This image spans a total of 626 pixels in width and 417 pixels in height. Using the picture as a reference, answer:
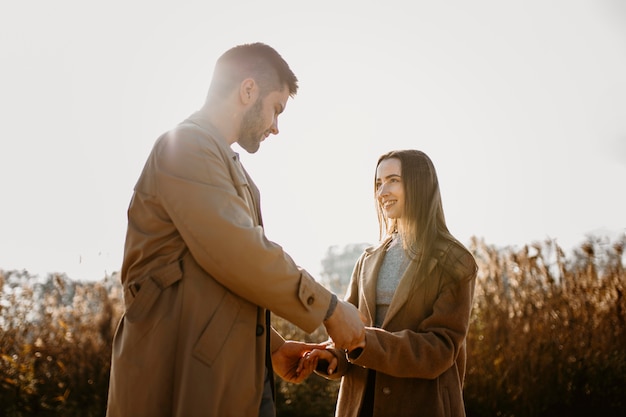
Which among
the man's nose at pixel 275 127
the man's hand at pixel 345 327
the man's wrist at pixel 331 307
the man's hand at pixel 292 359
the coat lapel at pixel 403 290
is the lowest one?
the man's hand at pixel 292 359

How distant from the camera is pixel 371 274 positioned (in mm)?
2834

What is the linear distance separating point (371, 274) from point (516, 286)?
333cm

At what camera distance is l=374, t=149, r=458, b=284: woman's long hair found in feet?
8.87

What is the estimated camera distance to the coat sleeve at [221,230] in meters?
1.95

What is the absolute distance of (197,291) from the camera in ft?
6.40

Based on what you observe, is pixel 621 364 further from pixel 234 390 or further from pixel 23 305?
pixel 23 305

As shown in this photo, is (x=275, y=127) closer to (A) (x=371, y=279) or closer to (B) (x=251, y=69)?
(B) (x=251, y=69)

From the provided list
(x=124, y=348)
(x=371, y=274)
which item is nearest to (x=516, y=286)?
(x=371, y=274)

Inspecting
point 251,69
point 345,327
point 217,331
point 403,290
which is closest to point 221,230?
point 217,331

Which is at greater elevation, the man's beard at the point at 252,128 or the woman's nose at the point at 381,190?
the man's beard at the point at 252,128

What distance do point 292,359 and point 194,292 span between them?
3.69 feet

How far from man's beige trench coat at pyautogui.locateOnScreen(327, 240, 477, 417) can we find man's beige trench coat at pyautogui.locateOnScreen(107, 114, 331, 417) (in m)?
0.56

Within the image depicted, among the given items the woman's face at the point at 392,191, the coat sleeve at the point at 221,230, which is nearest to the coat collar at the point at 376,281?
the woman's face at the point at 392,191

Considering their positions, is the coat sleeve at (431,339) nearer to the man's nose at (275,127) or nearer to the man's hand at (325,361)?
the man's hand at (325,361)
